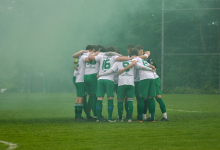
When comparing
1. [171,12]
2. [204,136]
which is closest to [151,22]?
[171,12]

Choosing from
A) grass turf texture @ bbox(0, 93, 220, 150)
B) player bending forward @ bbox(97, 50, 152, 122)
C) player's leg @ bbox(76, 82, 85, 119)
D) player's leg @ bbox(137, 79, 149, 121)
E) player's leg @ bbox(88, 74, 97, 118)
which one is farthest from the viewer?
player's leg @ bbox(76, 82, 85, 119)

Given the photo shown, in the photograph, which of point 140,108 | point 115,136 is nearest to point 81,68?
point 140,108

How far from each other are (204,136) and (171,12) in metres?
16.7

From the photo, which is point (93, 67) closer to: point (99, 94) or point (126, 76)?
point (99, 94)

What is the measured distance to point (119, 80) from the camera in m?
8.33

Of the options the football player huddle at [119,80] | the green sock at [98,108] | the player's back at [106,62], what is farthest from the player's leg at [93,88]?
the green sock at [98,108]

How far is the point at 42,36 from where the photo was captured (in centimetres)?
1082

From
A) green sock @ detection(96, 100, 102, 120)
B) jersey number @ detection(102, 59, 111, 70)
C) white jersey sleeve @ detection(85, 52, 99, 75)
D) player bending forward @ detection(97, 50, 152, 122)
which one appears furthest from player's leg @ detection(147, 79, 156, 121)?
white jersey sleeve @ detection(85, 52, 99, 75)

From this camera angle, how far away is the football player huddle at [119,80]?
327 inches

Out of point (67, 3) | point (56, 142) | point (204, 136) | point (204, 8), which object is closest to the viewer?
point (56, 142)

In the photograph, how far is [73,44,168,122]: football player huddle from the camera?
8305 mm

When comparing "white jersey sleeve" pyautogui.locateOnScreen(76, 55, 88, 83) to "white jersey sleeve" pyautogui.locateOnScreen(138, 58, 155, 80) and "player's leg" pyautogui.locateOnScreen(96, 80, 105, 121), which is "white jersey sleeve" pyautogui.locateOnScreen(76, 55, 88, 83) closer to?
"player's leg" pyautogui.locateOnScreen(96, 80, 105, 121)

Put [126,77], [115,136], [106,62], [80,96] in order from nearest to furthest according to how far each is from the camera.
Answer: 1. [115,136]
2. [126,77]
3. [106,62]
4. [80,96]

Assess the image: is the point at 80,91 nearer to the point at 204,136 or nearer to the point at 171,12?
the point at 204,136
